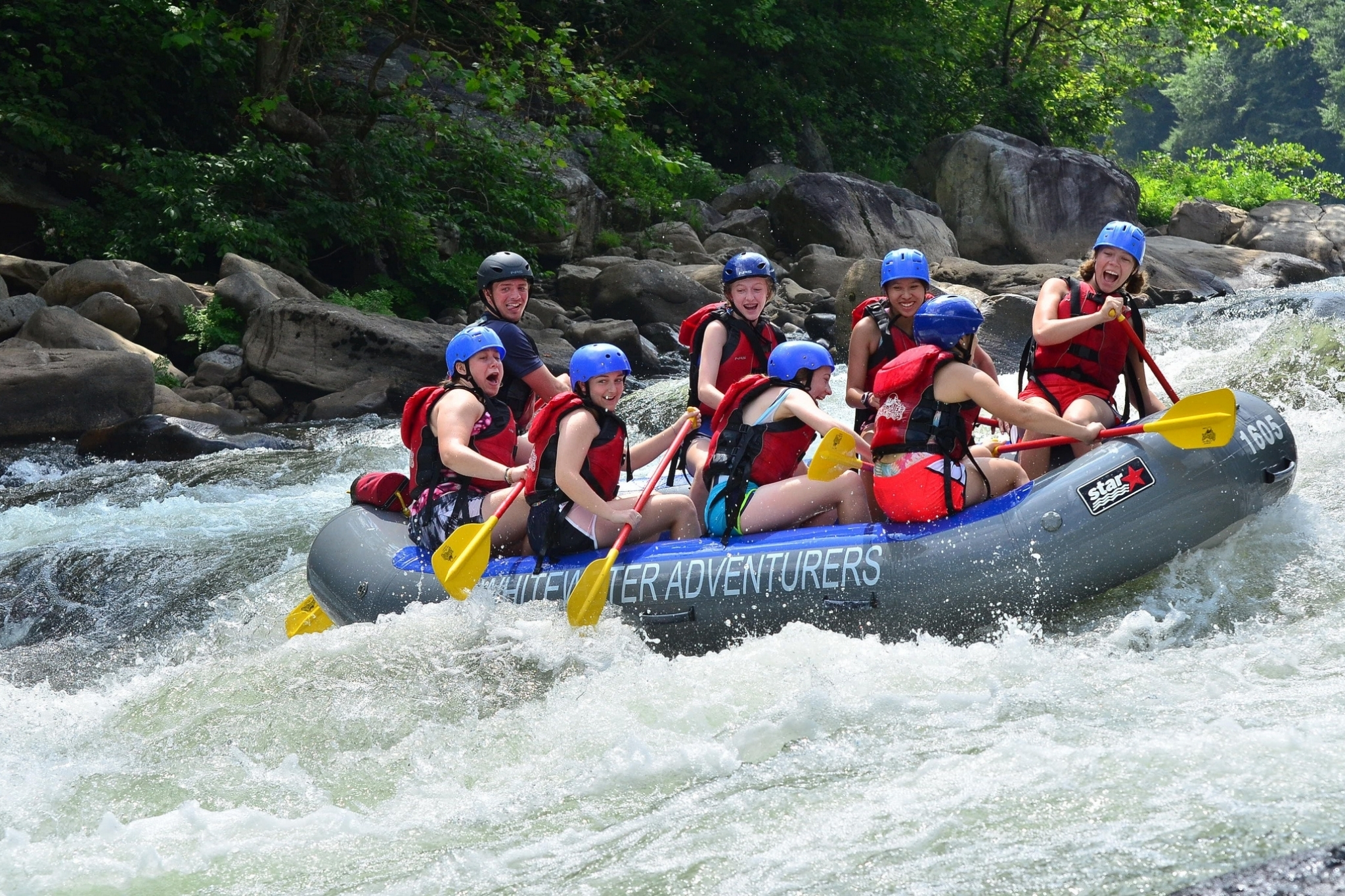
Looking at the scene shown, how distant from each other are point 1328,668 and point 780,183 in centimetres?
1508

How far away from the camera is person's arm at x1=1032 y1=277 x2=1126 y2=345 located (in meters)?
4.83

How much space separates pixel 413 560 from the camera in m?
5.13

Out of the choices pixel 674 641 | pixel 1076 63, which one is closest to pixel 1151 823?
pixel 674 641

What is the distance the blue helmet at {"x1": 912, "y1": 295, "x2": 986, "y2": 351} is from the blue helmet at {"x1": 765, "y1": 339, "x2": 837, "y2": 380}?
1.40 ft

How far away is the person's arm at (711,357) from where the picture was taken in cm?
526

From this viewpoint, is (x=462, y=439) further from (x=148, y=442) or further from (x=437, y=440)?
(x=148, y=442)

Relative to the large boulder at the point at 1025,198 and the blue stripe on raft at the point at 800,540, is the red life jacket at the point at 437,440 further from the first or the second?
the large boulder at the point at 1025,198

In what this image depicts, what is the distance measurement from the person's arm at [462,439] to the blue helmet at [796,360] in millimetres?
1074

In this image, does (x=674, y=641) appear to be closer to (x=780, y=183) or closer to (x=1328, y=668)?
(x=1328, y=668)

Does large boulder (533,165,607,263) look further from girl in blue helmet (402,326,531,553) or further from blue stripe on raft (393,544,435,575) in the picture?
blue stripe on raft (393,544,435,575)

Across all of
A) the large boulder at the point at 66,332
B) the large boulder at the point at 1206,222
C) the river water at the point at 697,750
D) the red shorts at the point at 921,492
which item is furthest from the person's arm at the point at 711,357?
the large boulder at the point at 1206,222

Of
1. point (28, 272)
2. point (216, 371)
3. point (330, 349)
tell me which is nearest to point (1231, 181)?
point (330, 349)

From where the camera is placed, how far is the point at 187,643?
5730 mm

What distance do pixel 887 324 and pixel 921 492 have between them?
109cm
